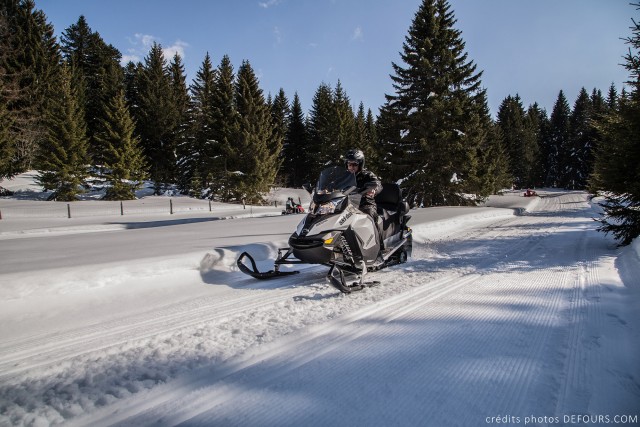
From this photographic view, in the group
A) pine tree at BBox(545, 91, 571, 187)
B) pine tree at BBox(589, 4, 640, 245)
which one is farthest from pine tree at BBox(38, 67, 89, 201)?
pine tree at BBox(545, 91, 571, 187)

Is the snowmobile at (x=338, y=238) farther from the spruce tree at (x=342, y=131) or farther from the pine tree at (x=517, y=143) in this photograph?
the pine tree at (x=517, y=143)

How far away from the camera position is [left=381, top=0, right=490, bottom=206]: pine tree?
21.3 metres

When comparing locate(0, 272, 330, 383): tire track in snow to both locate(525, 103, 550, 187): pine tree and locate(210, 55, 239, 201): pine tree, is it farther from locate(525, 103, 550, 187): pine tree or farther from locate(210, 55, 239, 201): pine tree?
locate(525, 103, 550, 187): pine tree

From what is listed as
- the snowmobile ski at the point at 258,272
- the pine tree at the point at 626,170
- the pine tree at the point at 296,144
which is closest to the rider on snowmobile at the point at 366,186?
the snowmobile ski at the point at 258,272

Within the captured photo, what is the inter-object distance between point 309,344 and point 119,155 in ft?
103

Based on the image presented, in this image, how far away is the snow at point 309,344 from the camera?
1965mm

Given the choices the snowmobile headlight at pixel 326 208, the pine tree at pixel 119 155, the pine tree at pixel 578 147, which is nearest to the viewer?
the snowmobile headlight at pixel 326 208

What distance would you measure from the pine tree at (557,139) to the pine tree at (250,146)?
58.4m

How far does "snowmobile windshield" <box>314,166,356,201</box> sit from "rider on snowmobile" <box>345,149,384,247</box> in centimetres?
18

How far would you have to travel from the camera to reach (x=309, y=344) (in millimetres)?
2818

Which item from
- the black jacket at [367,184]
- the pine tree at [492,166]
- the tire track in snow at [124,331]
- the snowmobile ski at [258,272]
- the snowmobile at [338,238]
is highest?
the pine tree at [492,166]

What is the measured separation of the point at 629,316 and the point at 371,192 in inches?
129

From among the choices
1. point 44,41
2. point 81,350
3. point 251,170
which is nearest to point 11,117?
point 251,170

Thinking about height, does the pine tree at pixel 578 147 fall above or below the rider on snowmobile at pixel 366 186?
above
